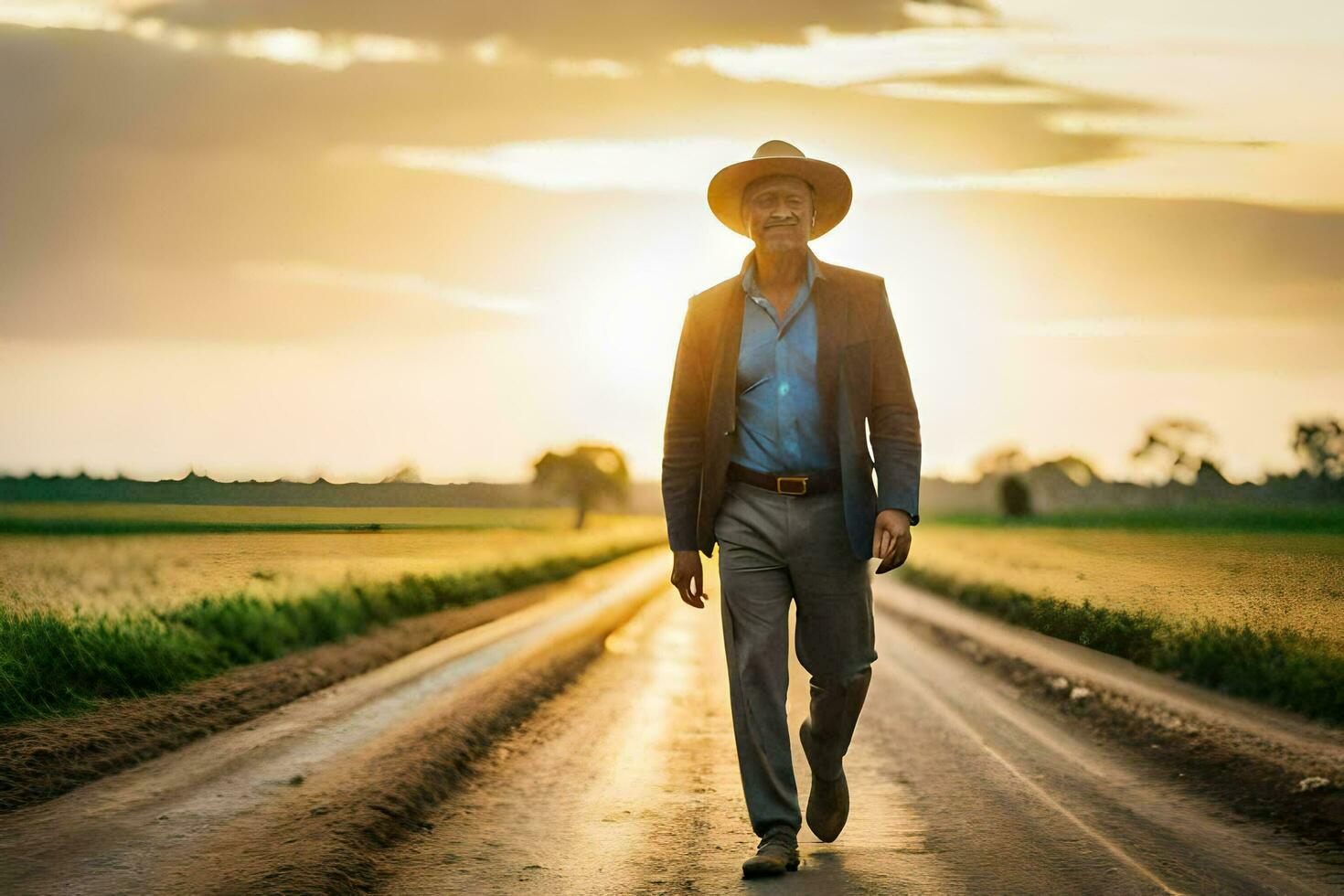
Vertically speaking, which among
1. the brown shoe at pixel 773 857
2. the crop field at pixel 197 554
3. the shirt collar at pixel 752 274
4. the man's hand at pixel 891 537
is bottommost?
the brown shoe at pixel 773 857

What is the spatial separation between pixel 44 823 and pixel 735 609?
130 inches

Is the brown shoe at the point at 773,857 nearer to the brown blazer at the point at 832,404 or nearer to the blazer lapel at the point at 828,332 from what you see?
the brown blazer at the point at 832,404

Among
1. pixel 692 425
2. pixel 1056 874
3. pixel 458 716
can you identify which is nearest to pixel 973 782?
pixel 1056 874

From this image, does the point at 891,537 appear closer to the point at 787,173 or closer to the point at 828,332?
the point at 828,332

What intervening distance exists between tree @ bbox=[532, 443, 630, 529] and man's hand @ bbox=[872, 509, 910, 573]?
313 feet

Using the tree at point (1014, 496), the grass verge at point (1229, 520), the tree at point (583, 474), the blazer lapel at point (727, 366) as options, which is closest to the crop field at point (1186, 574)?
the grass verge at point (1229, 520)

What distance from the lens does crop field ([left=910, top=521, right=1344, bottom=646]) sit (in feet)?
32.9

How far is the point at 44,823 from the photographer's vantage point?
18.5 feet

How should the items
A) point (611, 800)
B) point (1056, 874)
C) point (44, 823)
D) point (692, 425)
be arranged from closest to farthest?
point (1056, 874) < point (692, 425) < point (44, 823) < point (611, 800)

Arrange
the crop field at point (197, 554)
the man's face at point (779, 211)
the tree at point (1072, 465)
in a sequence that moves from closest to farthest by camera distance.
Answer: the man's face at point (779, 211) < the crop field at point (197, 554) < the tree at point (1072, 465)

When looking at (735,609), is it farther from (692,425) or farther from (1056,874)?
(1056,874)

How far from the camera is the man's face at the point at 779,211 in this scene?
4949 mm

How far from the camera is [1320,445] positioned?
59750mm

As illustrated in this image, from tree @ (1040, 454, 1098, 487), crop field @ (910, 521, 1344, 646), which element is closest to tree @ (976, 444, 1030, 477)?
tree @ (1040, 454, 1098, 487)
